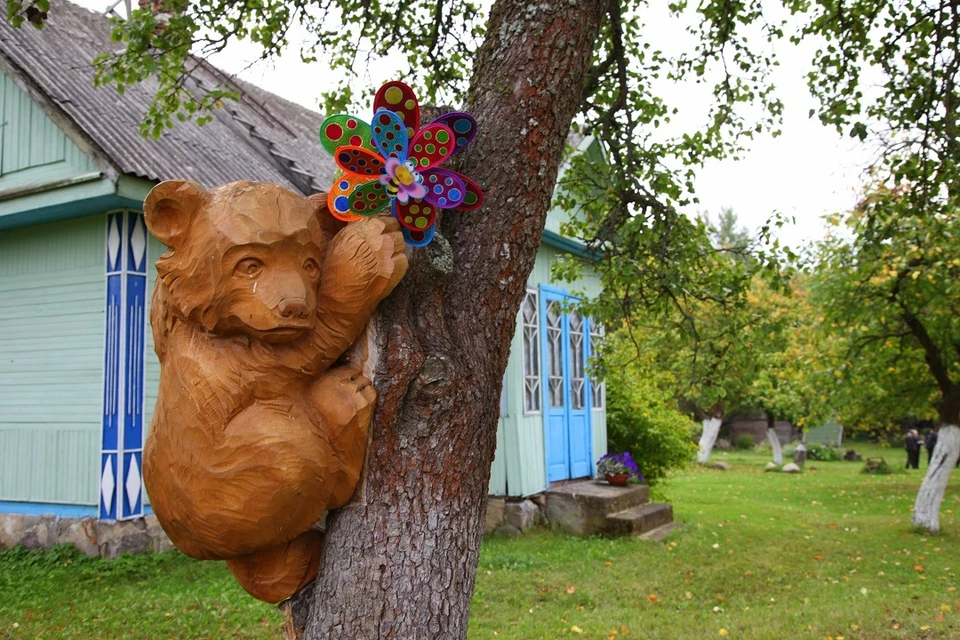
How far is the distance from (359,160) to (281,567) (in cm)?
→ 119

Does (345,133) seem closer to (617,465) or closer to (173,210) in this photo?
(173,210)

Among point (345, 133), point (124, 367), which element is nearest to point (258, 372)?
point (345, 133)

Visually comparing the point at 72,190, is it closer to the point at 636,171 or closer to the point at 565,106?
the point at 636,171

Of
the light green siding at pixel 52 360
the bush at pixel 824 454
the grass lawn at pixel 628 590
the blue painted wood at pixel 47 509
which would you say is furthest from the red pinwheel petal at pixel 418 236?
the bush at pixel 824 454

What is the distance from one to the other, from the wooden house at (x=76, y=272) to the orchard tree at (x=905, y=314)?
4.79m

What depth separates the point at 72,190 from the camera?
7.47 m

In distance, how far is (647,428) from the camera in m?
12.6

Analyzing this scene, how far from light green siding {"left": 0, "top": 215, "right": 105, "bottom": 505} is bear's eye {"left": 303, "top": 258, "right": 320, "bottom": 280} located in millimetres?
6473

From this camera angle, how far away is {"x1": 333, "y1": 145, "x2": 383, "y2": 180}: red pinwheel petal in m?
2.32

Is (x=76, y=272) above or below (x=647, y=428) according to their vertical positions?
above

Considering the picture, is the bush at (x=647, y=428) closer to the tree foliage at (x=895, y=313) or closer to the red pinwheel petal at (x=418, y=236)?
the tree foliage at (x=895, y=313)

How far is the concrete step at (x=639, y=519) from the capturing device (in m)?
9.77

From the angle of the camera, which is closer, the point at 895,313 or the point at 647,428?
the point at 895,313

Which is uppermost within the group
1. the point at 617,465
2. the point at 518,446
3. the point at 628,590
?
the point at 518,446
